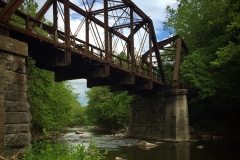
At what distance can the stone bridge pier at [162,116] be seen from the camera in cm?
2653

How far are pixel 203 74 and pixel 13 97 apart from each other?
2044 centimetres

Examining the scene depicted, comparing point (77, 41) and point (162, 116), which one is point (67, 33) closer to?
point (77, 41)

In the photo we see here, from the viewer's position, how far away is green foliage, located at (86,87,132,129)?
4586cm

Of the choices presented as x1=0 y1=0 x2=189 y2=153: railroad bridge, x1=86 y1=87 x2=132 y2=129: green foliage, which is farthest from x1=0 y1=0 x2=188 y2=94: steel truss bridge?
x1=86 y1=87 x2=132 y2=129: green foliage

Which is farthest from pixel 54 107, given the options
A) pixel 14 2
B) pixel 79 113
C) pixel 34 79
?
pixel 79 113

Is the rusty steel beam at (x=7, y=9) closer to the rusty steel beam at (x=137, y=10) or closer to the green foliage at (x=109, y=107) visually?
the rusty steel beam at (x=137, y=10)

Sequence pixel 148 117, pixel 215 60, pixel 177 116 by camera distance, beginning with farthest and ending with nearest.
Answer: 1. pixel 148 117
2. pixel 177 116
3. pixel 215 60

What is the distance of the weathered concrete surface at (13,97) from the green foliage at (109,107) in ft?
101

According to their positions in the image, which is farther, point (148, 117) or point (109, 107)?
point (109, 107)

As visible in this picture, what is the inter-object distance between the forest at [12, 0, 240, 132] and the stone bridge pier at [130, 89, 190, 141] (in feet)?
7.96

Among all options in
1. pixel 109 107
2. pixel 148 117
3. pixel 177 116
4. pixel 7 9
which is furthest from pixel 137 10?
pixel 109 107

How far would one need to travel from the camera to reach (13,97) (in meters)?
8.69

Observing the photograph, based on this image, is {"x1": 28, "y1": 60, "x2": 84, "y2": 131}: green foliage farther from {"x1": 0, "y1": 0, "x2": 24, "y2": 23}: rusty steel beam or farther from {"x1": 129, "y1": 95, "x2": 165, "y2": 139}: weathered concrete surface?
{"x1": 129, "y1": 95, "x2": 165, "y2": 139}: weathered concrete surface

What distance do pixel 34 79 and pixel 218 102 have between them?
64.1 ft
